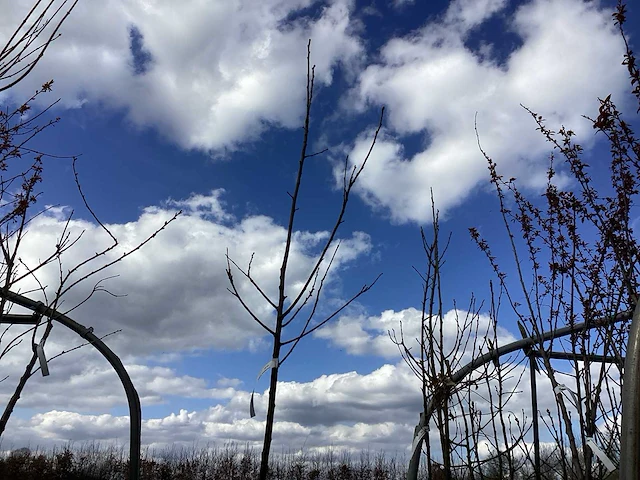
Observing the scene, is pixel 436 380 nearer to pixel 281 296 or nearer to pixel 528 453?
pixel 528 453

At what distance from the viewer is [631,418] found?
1220 mm

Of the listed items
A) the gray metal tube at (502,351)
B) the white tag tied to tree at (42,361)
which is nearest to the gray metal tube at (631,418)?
the gray metal tube at (502,351)

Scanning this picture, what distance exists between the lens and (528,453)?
3990 millimetres

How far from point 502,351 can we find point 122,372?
322 centimetres

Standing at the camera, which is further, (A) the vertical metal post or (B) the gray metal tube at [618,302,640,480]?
(A) the vertical metal post

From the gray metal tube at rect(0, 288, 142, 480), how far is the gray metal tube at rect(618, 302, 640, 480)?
3.55m

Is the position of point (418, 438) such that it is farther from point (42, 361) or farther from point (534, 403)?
point (42, 361)

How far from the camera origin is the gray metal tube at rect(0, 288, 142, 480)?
3.86 m

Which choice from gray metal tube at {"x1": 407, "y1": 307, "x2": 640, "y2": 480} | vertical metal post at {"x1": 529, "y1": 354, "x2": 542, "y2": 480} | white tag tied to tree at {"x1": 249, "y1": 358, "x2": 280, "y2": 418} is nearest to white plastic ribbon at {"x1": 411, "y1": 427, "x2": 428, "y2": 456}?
gray metal tube at {"x1": 407, "y1": 307, "x2": 640, "y2": 480}

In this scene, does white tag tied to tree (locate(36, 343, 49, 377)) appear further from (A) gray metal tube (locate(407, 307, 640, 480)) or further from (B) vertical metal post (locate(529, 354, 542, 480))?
(B) vertical metal post (locate(529, 354, 542, 480))

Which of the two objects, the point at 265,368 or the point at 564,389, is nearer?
the point at 265,368

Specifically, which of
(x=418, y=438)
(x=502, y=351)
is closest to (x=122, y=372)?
(x=418, y=438)

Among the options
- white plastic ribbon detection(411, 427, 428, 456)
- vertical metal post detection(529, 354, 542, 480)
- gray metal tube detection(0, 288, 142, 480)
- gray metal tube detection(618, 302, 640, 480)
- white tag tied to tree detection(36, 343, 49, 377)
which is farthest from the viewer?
vertical metal post detection(529, 354, 542, 480)

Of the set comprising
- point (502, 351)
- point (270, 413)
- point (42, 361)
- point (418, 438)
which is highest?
point (502, 351)
